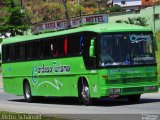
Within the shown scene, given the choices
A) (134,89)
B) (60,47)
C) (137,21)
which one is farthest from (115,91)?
(137,21)

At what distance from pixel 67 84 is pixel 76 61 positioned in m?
1.34

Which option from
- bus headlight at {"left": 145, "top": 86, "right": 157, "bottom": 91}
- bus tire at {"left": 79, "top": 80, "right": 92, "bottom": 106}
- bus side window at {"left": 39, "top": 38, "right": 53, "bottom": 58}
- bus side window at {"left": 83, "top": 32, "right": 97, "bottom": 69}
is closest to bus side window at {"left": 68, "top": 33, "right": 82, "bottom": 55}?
bus side window at {"left": 83, "top": 32, "right": 97, "bottom": 69}

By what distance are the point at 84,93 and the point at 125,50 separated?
7.76 ft

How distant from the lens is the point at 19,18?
58938 millimetres

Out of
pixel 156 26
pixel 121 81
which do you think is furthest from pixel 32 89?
pixel 156 26

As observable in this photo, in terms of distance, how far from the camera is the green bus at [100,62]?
2039cm

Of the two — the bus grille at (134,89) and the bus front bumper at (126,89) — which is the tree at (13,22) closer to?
the bus front bumper at (126,89)

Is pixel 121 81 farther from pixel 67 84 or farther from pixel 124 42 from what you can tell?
pixel 67 84

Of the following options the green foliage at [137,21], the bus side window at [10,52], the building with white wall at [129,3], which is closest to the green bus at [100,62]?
the bus side window at [10,52]

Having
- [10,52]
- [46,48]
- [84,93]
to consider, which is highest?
[46,48]

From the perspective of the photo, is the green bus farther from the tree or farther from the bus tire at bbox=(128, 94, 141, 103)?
the tree

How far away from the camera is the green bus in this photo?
2039 cm

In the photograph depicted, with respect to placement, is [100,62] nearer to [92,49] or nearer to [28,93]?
[92,49]

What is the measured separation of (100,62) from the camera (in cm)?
2039
